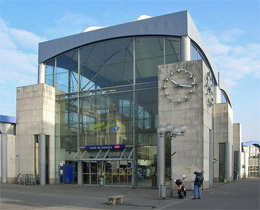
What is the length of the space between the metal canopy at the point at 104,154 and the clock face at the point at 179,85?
19.1 ft

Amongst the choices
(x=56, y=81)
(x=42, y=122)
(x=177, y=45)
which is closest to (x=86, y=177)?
(x=42, y=122)

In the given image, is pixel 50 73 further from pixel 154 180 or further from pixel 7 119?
pixel 154 180

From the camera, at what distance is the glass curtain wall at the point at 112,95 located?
28.1 m

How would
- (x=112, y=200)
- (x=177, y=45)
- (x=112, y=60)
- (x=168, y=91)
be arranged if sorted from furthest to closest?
(x=112, y=60)
(x=177, y=45)
(x=168, y=91)
(x=112, y=200)

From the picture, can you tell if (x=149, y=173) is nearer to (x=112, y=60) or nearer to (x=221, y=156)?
(x=112, y=60)

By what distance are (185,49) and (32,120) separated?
15595 millimetres

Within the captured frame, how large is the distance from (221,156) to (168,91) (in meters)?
16.9

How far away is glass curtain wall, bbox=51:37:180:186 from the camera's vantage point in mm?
28141

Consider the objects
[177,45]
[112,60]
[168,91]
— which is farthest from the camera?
[112,60]

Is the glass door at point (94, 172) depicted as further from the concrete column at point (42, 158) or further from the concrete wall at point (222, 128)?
the concrete wall at point (222, 128)

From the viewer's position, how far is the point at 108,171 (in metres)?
29.5

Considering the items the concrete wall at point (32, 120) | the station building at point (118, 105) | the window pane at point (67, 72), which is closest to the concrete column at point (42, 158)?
the station building at point (118, 105)

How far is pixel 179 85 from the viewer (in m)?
25.9

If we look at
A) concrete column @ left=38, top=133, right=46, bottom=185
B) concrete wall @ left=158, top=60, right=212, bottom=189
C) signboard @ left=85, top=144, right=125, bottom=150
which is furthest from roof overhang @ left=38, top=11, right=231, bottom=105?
signboard @ left=85, top=144, right=125, bottom=150
